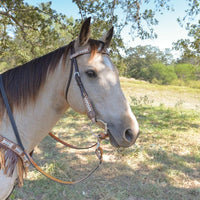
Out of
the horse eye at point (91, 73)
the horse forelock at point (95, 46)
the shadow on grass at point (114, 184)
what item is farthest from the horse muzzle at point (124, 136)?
the shadow on grass at point (114, 184)

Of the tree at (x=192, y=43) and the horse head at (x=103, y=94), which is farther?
the tree at (x=192, y=43)

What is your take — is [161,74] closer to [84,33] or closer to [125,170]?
[125,170]

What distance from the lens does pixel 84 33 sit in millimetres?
1327

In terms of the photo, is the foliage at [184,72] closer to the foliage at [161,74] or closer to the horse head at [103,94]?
the foliage at [161,74]

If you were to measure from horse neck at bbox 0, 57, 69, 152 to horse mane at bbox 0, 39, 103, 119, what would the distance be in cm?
4

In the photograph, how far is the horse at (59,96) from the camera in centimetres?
128

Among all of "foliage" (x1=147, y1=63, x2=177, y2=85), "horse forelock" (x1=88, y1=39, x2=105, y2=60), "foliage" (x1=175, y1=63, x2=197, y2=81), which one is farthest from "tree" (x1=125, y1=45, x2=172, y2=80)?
"horse forelock" (x1=88, y1=39, x2=105, y2=60)

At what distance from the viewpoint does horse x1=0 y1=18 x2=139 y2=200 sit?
128 cm

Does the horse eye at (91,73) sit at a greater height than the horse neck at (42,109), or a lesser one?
greater

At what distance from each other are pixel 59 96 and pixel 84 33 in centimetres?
55

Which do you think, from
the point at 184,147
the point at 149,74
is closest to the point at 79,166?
the point at 184,147

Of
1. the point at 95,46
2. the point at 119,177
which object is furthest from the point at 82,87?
the point at 119,177

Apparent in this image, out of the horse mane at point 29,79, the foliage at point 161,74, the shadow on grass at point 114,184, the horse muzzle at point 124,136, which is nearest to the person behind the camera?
the horse muzzle at point 124,136

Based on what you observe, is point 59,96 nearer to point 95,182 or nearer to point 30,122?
point 30,122
